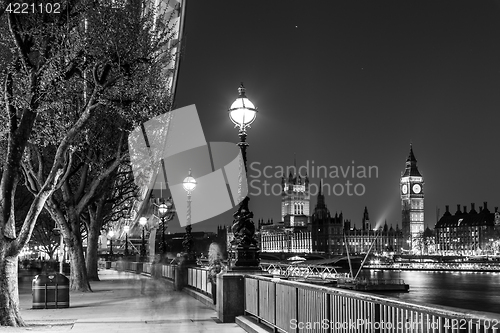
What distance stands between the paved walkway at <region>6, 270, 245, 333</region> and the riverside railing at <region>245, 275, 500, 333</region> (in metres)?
2.09

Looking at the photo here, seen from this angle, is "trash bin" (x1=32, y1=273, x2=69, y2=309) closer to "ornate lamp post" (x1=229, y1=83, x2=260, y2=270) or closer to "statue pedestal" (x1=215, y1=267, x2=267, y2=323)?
"ornate lamp post" (x1=229, y1=83, x2=260, y2=270)

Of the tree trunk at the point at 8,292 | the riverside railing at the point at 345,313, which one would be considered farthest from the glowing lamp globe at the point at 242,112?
the tree trunk at the point at 8,292

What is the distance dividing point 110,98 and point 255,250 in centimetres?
557

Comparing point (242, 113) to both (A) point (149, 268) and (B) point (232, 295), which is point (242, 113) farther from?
(A) point (149, 268)

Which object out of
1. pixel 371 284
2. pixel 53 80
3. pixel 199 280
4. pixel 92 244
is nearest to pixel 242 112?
pixel 53 80

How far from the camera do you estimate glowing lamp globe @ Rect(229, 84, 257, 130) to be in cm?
1766

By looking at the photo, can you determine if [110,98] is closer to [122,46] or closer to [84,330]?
[122,46]

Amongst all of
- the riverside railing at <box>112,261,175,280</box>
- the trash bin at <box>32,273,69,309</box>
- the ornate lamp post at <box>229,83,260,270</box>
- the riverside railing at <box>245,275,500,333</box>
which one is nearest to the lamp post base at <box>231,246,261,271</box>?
the ornate lamp post at <box>229,83,260,270</box>

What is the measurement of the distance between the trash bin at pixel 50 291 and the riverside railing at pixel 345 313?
341 inches

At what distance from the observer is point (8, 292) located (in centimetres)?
1630

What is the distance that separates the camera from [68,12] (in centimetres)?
1738

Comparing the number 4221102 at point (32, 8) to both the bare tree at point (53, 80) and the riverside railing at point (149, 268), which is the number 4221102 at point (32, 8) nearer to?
the bare tree at point (53, 80)

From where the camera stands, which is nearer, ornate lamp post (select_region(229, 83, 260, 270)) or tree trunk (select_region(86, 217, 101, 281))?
ornate lamp post (select_region(229, 83, 260, 270))

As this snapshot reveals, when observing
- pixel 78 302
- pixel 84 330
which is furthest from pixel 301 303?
pixel 78 302
